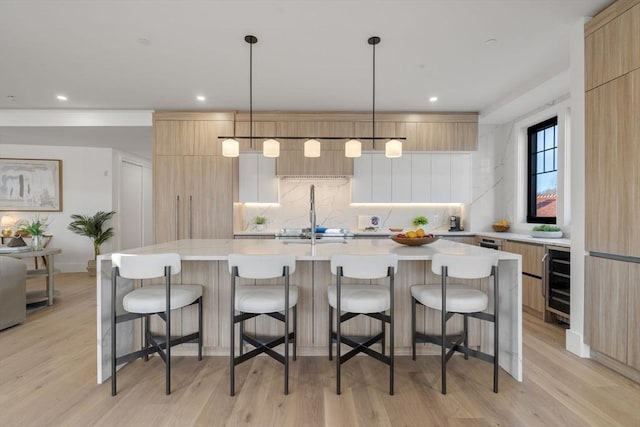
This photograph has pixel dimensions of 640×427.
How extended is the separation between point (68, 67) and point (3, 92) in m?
1.53

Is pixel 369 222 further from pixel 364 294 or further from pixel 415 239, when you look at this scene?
pixel 364 294

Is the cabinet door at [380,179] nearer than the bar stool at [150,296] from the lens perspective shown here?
No

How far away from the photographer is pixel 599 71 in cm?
232

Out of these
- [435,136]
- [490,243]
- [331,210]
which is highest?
[435,136]

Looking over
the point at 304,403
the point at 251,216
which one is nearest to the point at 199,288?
the point at 304,403

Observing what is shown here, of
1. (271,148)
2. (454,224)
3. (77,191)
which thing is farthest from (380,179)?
(77,191)

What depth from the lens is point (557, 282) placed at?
317 centimetres

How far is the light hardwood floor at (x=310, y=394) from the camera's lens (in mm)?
1742

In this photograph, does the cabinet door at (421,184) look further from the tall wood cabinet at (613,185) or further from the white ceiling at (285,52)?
the tall wood cabinet at (613,185)

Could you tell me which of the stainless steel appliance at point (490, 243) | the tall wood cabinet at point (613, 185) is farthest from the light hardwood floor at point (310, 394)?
the stainless steel appliance at point (490, 243)

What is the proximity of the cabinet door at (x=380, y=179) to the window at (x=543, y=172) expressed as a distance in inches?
80.5

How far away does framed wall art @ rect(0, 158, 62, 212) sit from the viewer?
19.2 feet

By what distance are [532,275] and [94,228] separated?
723 centimetres

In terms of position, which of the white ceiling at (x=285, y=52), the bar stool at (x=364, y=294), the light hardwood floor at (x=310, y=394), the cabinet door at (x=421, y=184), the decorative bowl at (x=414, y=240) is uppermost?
the white ceiling at (x=285, y=52)
